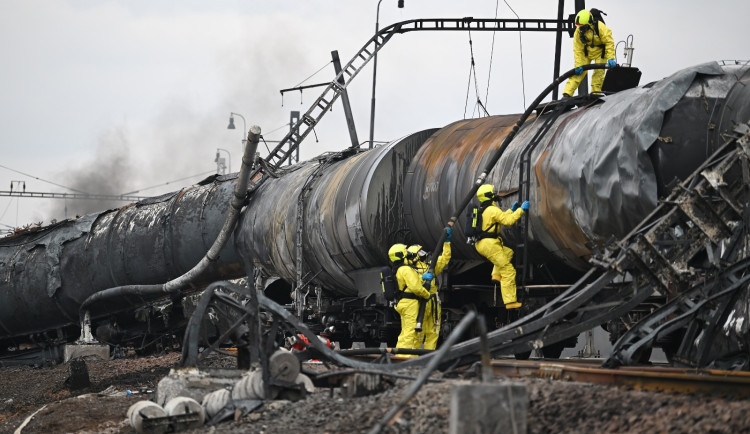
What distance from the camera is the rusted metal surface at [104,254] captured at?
17203 mm

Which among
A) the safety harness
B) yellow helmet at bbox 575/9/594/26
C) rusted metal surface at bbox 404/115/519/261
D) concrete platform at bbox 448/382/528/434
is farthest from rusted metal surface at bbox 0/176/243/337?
concrete platform at bbox 448/382/528/434

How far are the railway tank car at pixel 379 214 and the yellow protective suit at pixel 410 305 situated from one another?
0.65 m

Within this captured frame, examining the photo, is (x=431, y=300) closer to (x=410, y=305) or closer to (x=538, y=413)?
(x=410, y=305)

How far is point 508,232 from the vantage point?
10.3m

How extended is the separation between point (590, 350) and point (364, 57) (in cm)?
1081

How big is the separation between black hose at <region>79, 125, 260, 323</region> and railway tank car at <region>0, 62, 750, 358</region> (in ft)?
0.94

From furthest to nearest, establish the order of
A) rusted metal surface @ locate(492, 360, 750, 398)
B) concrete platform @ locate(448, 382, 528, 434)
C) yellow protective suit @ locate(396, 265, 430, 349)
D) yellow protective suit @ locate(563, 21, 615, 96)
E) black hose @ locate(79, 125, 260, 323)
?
1. black hose @ locate(79, 125, 260, 323)
2. yellow protective suit @ locate(563, 21, 615, 96)
3. yellow protective suit @ locate(396, 265, 430, 349)
4. rusted metal surface @ locate(492, 360, 750, 398)
5. concrete platform @ locate(448, 382, 528, 434)

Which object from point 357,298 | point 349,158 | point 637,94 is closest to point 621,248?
point 637,94

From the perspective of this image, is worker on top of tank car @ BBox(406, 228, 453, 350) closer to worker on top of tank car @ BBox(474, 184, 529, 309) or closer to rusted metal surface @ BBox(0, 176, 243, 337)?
worker on top of tank car @ BBox(474, 184, 529, 309)

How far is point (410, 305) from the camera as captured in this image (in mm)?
10961

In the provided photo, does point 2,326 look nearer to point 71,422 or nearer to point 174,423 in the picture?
point 71,422

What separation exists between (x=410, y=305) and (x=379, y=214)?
1937mm

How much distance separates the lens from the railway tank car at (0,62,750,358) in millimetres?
8391

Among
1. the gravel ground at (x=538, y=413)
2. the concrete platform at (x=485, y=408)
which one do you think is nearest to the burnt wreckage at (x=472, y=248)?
the gravel ground at (x=538, y=413)
